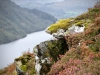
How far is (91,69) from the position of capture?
753cm

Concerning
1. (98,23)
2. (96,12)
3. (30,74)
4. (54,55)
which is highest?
(96,12)

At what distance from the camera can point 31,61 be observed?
1914 cm

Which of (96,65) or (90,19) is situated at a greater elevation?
(90,19)

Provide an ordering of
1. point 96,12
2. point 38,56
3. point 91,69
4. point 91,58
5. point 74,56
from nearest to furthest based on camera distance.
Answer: point 91,69
point 91,58
point 74,56
point 38,56
point 96,12

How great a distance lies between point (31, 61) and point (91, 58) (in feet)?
36.3

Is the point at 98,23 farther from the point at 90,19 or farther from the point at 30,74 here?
the point at 30,74

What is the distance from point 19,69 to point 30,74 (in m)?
1.91

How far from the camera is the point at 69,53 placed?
37.5 ft

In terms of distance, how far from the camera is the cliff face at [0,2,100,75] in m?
8.70

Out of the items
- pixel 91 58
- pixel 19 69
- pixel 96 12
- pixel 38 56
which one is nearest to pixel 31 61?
pixel 19 69

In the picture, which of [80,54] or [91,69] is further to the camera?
[80,54]

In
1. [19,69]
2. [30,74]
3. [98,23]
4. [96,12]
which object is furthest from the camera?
[96,12]

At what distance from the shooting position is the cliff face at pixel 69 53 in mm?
8702

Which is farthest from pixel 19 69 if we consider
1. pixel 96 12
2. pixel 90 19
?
pixel 96 12
